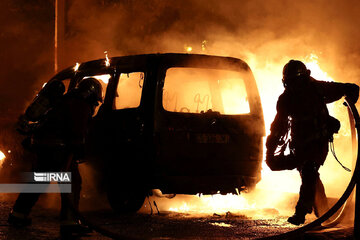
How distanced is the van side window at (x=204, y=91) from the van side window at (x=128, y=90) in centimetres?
36

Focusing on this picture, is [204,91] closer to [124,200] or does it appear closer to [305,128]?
[305,128]

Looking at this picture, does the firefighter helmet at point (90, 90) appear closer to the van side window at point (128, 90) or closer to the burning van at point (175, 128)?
the burning van at point (175, 128)

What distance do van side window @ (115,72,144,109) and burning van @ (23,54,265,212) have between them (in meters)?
0.01

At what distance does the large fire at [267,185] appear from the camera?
7670mm

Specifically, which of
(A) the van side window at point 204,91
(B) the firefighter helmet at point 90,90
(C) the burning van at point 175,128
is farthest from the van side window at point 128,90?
(B) the firefighter helmet at point 90,90

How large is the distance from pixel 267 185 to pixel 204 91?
3.90m

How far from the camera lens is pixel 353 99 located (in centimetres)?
540

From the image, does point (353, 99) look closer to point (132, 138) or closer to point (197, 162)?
point (197, 162)

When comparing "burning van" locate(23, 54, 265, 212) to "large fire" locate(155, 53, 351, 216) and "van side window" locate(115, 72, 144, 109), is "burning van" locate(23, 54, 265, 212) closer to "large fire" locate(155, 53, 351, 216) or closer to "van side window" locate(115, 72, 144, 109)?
"van side window" locate(115, 72, 144, 109)

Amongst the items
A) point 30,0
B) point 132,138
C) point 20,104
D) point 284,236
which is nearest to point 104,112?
point 132,138

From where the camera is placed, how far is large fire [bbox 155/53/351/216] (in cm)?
767

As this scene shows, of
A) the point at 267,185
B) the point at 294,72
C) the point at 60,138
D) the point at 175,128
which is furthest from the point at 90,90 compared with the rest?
the point at 267,185

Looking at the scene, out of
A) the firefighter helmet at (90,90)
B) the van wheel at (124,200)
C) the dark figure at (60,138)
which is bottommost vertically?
the van wheel at (124,200)

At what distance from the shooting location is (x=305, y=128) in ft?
18.3
